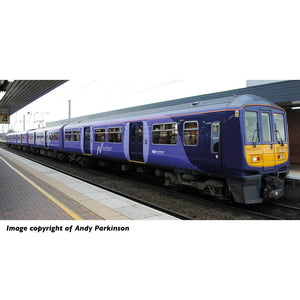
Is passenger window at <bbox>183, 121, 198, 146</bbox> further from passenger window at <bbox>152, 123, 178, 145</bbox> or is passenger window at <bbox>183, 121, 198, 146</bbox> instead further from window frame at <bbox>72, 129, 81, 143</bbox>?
window frame at <bbox>72, 129, 81, 143</bbox>

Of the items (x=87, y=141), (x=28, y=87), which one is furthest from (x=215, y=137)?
(x=28, y=87)

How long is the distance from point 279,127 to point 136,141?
529cm

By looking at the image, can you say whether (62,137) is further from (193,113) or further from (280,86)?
(280,86)

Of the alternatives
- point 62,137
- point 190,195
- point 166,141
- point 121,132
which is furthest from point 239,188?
point 62,137

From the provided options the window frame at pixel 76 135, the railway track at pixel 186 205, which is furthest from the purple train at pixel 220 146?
the window frame at pixel 76 135

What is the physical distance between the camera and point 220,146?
6855 mm

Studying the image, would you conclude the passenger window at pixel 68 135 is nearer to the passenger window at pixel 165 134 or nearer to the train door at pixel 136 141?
the train door at pixel 136 141

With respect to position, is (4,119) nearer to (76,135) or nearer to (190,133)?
(76,135)

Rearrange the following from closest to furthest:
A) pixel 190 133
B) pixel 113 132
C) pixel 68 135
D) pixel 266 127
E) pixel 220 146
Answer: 1. pixel 220 146
2. pixel 266 127
3. pixel 190 133
4. pixel 113 132
5. pixel 68 135

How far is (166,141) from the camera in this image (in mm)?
8711

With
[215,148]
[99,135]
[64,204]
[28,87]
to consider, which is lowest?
[64,204]

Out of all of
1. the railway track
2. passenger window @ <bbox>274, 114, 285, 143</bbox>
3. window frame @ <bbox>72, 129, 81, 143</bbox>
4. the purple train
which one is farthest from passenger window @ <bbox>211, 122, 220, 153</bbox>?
window frame @ <bbox>72, 129, 81, 143</bbox>

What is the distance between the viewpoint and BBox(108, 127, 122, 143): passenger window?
11516 mm

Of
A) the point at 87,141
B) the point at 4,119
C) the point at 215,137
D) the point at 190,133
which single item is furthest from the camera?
the point at 4,119
